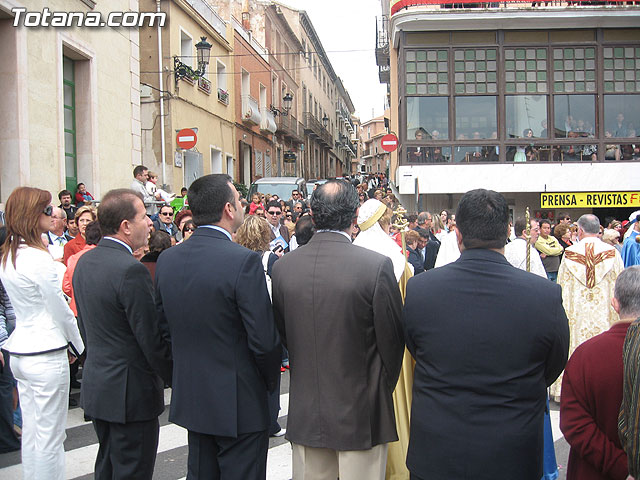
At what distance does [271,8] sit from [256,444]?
32.2m

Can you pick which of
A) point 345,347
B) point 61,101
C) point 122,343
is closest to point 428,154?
point 61,101

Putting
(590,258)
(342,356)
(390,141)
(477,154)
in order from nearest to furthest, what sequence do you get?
(342,356)
(590,258)
(390,141)
(477,154)

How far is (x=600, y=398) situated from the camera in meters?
2.57

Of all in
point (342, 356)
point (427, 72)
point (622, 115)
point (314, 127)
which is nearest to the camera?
point (342, 356)

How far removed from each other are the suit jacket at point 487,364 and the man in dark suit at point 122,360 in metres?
1.51

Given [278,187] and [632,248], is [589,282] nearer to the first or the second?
[632,248]

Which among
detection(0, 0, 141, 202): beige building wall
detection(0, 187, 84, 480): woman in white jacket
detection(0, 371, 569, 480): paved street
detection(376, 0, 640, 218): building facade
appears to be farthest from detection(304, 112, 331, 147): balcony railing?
detection(0, 187, 84, 480): woman in white jacket

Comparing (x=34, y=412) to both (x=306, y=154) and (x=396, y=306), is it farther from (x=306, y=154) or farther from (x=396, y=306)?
(x=306, y=154)

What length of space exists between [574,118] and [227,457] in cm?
1908

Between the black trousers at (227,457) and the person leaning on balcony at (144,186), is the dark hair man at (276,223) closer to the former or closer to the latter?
the person leaning on balcony at (144,186)

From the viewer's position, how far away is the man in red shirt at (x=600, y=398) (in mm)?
2545

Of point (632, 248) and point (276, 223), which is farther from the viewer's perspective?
point (276, 223)

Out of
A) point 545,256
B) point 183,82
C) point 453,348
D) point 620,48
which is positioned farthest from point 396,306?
point 620,48

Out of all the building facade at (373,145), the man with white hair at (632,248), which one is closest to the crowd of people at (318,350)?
the man with white hair at (632,248)
